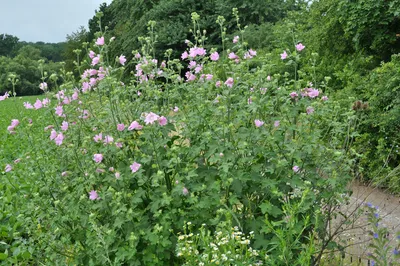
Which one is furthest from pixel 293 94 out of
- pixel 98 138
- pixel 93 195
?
pixel 93 195

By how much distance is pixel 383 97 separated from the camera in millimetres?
5609

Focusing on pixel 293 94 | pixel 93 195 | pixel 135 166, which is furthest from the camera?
pixel 293 94

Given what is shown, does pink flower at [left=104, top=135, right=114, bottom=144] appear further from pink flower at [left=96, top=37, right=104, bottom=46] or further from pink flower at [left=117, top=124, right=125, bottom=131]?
pink flower at [left=96, top=37, right=104, bottom=46]

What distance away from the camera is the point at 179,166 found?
2.70m

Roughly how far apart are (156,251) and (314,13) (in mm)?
7127

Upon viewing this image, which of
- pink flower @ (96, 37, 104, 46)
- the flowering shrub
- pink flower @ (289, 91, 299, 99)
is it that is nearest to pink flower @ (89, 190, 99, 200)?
the flowering shrub

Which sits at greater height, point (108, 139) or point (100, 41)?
point (100, 41)

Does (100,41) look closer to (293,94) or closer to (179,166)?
(179,166)

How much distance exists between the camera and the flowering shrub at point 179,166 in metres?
2.54

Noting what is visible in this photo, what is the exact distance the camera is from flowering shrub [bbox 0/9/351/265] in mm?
2541

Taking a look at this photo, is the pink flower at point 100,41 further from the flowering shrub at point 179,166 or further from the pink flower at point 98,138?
the pink flower at point 98,138

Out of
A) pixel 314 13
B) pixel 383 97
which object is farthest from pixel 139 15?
pixel 383 97

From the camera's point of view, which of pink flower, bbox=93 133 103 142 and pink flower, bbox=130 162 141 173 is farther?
pink flower, bbox=93 133 103 142

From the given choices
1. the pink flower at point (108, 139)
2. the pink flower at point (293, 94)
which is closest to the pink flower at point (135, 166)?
the pink flower at point (108, 139)
